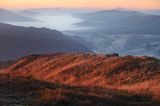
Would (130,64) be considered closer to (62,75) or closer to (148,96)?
(62,75)

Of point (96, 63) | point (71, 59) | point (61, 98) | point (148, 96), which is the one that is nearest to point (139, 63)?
point (96, 63)

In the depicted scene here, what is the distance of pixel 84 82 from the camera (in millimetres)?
43844

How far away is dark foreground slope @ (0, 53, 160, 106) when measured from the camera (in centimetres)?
1617

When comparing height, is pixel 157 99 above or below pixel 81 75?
above

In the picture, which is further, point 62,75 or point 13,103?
point 62,75

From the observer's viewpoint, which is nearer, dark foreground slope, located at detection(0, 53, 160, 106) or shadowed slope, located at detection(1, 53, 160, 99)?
dark foreground slope, located at detection(0, 53, 160, 106)

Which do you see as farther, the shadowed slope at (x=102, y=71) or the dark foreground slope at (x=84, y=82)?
the shadowed slope at (x=102, y=71)

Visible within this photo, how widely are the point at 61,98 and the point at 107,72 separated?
3176 centimetres

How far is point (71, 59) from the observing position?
207ft

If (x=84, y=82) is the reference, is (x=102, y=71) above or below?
above

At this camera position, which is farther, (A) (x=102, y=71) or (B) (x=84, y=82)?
(A) (x=102, y=71)

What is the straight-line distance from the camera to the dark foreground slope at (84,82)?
16.2 m

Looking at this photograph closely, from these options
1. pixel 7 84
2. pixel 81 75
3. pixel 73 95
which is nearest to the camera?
pixel 73 95

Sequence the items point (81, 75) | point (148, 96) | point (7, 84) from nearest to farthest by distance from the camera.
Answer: point (148, 96)
point (7, 84)
point (81, 75)
